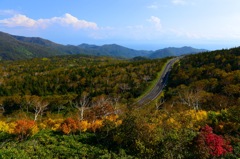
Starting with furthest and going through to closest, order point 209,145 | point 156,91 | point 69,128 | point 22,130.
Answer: point 156,91
point 69,128
point 22,130
point 209,145

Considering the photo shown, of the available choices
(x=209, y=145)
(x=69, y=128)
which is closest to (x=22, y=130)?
(x=69, y=128)

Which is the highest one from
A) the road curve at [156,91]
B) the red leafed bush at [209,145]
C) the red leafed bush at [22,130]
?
the red leafed bush at [209,145]

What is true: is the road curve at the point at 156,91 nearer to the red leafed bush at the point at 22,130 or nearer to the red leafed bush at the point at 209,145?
the red leafed bush at the point at 22,130

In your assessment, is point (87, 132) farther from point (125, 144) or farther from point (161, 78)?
point (161, 78)

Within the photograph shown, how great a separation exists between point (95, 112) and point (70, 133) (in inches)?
551

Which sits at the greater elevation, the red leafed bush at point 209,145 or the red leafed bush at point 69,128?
the red leafed bush at point 209,145

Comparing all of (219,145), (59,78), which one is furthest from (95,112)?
(59,78)

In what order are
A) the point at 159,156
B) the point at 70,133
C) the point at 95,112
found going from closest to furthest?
the point at 159,156, the point at 70,133, the point at 95,112

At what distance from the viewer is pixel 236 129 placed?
38531 mm

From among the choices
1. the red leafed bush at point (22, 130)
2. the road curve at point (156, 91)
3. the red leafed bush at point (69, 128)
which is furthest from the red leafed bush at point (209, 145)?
the road curve at point (156, 91)

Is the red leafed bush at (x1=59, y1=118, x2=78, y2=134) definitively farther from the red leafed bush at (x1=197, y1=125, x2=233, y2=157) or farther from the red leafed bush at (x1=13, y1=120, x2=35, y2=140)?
the red leafed bush at (x1=197, y1=125, x2=233, y2=157)

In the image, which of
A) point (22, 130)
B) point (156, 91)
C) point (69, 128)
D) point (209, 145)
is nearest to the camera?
point (209, 145)

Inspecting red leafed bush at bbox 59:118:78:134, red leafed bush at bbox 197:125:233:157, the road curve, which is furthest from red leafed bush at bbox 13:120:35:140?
the road curve

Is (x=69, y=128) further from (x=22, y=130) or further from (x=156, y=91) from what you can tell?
(x=156, y=91)
